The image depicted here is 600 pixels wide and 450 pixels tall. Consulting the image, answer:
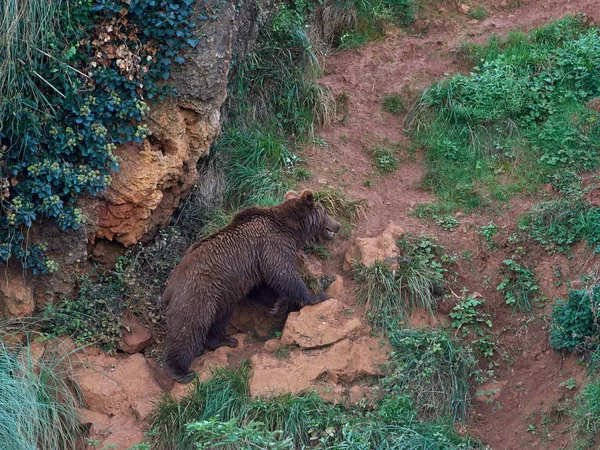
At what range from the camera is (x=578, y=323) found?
7.45 meters

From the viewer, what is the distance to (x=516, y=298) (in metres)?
8.36

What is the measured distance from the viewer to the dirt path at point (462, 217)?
24.7ft

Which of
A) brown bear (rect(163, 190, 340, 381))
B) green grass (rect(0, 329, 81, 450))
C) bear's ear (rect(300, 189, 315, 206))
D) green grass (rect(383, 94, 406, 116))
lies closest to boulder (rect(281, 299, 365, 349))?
brown bear (rect(163, 190, 340, 381))

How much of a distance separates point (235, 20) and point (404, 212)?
8.70ft

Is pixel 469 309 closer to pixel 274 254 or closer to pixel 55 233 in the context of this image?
pixel 274 254

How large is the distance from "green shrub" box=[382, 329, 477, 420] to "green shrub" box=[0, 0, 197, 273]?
312 centimetres

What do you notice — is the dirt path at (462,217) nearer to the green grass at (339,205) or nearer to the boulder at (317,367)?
the green grass at (339,205)

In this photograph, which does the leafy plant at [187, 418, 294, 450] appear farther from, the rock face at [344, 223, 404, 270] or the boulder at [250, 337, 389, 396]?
the rock face at [344, 223, 404, 270]

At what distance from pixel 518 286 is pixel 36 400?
14.7ft

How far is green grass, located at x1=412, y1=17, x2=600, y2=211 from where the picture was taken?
31.4ft

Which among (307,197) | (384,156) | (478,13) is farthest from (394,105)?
(307,197)

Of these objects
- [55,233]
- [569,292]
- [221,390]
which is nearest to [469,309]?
[569,292]

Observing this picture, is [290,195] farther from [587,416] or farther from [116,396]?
[587,416]

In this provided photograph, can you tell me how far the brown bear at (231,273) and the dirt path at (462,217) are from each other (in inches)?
25.9
